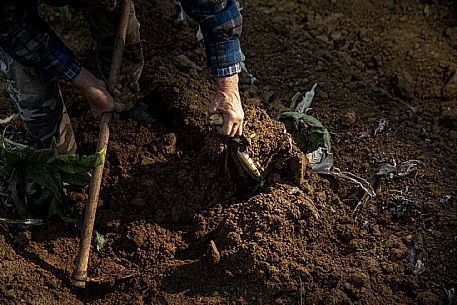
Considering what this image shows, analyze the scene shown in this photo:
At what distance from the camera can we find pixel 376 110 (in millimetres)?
3018

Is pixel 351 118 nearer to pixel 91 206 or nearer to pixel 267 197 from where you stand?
pixel 267 197

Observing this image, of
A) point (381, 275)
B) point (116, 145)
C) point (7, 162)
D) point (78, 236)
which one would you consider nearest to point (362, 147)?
point (381, 275)

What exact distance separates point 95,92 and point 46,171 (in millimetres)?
400

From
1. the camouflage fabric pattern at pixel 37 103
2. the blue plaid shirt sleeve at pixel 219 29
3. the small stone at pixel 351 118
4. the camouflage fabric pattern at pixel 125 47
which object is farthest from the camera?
the small stone at pixel 351 118

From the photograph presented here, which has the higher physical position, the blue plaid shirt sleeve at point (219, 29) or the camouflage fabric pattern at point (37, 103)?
the blue plaid shirt sleeve at point (219, 29)

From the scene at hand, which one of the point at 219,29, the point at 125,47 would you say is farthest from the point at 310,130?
the point at 125,47

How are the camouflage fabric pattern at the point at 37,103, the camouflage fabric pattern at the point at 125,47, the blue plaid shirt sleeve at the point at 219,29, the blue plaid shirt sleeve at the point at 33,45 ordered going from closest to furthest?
the blue plaid shirt sleeve at the point at 33,45, the blue plaid shirt sleeve at the point at 219,29, the camouflage fabric pattern at the point at 37,103, the camouflage fabric pattern at the point at 125,47

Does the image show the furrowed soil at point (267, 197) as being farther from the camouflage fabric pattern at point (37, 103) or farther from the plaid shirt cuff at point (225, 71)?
the plaid shirt cuff at point (225, 71)

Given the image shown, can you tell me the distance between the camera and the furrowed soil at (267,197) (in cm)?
229

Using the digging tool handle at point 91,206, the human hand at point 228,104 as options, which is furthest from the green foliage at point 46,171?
the human hand at point 228,104

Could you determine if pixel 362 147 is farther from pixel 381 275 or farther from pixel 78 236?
pixel 78 236

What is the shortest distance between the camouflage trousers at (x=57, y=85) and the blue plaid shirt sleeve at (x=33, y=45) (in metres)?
0.22

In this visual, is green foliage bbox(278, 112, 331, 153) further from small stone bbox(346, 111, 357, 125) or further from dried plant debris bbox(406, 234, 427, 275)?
dried plant debris bbox(406, 234, 427, 275)

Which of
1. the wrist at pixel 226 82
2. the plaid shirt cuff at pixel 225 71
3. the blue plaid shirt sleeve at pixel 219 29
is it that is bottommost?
the wrist at pixel 226 82
